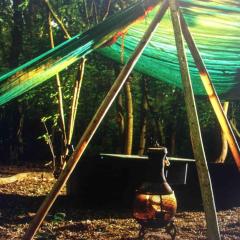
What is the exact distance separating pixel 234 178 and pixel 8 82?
4641 millimetres

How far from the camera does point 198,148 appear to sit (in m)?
3.00

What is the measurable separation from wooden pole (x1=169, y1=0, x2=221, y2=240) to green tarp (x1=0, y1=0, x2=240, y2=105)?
69 cm

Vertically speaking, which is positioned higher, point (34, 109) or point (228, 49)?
point (228, 49)

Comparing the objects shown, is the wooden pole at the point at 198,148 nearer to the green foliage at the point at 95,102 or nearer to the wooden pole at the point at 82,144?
the wooden pole at the point at 82,144

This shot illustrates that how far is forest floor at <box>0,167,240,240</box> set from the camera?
5.22 m

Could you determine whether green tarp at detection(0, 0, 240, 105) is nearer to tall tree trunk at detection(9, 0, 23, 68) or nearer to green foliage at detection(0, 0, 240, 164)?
green foliage at detection(0, 0, 240, 164)

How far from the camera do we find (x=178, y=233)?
541 cm

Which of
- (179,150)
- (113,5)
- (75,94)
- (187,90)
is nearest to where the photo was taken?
(187,90)

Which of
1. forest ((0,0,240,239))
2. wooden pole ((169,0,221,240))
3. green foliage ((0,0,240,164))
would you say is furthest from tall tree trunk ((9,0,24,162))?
wooden pole ((169,0,221,240))

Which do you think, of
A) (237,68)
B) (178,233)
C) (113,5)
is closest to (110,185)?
(178,233)

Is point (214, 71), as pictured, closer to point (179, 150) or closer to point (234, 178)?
point (234, 178)

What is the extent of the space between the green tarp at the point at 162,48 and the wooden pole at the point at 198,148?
69cm

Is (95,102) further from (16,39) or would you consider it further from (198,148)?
(198,148)

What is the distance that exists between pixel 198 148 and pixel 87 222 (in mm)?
3322
